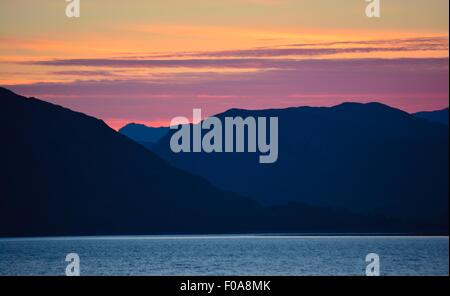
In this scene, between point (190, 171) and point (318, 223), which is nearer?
point (318, 223)

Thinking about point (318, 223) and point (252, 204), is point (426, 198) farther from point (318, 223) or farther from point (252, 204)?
point (252, 204)

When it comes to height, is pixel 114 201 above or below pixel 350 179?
below

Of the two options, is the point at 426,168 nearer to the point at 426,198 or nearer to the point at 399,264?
the point at 426,198

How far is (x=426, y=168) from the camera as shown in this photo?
17962cm

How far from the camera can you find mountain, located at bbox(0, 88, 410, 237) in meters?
169

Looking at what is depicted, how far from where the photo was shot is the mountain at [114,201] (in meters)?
169

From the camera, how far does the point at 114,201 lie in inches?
7032
